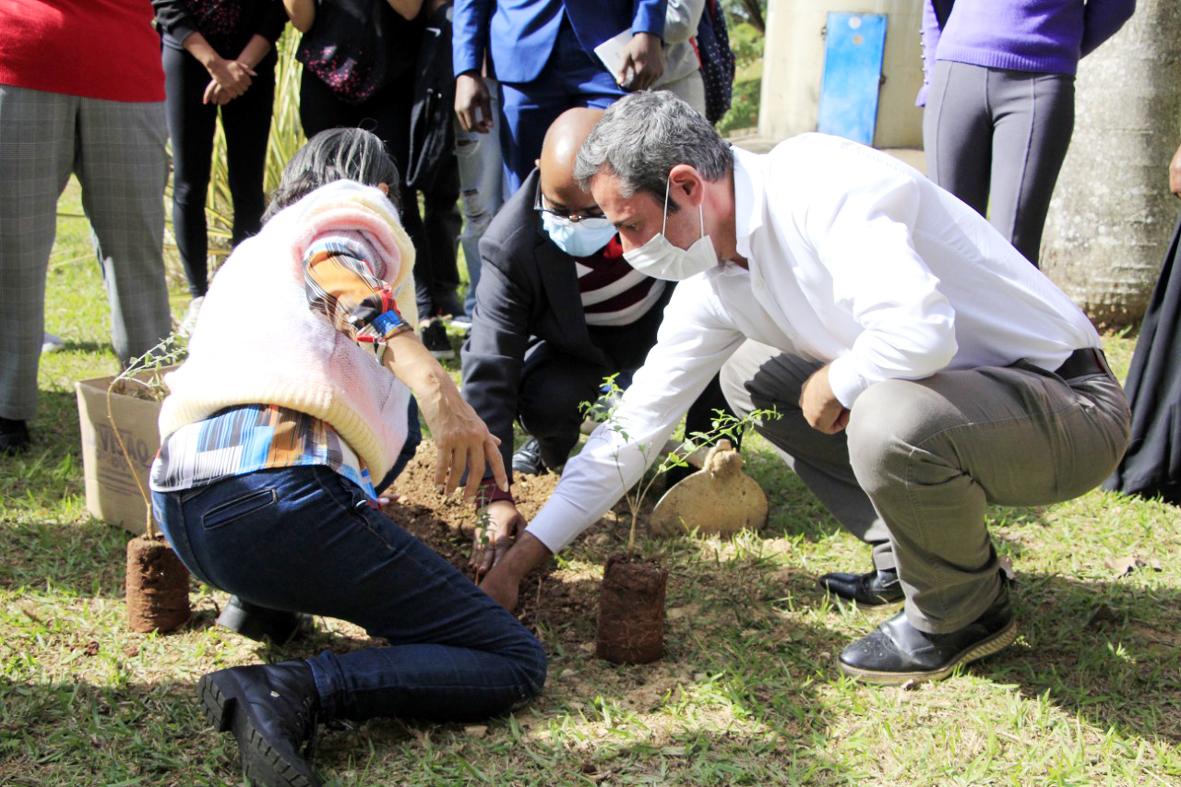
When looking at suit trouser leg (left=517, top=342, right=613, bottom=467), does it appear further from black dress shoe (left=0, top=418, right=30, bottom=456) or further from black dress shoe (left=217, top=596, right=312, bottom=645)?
black dress shoe (left=0, top=418, right=30, bottom=456)

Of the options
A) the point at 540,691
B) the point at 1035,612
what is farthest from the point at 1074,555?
the point at 540,691

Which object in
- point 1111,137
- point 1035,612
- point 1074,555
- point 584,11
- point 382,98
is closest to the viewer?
point 1035,612

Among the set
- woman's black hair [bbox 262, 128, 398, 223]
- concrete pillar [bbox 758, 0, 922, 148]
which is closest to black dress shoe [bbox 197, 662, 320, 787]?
woman's black hair [bbox 262, 128, 398, 223]

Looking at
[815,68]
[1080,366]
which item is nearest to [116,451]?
[1080,366]

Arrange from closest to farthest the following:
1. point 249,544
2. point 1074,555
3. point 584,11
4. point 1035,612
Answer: point 249,544 → point 1035,612 → point 1074,555 → point 584,11

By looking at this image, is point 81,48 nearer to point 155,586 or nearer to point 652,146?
point 155,586

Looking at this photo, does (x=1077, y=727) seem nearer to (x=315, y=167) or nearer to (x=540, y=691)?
(x=540, y=691)

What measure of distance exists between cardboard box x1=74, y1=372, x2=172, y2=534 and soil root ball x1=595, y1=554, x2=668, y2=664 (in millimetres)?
1402

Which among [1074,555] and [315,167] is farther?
[1074,555]

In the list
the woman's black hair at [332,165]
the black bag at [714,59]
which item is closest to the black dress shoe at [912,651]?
the woman's black hair at [332,165]

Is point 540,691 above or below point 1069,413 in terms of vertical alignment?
below

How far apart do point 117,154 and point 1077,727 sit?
3464 millimetres

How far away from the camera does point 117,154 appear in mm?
3979

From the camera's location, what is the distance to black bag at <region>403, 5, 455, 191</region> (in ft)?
16.6
